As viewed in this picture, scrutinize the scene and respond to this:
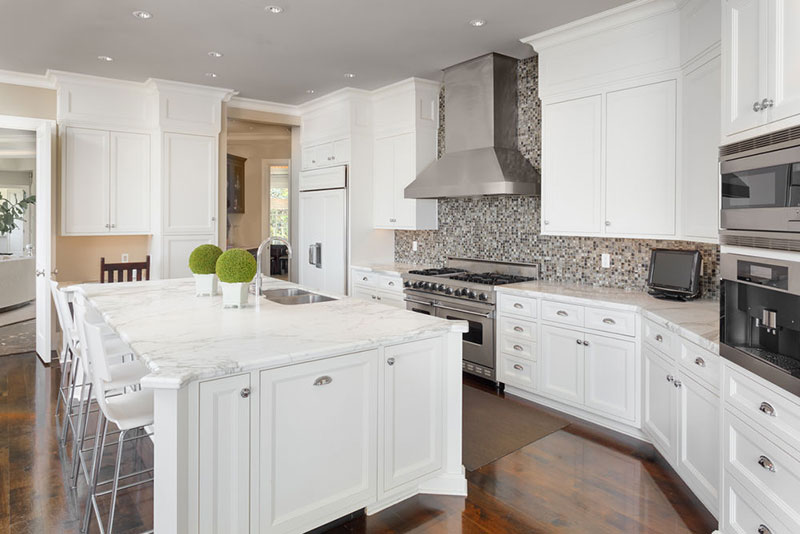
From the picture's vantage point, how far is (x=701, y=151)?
2.98 meters

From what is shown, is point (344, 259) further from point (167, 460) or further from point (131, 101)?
point (167, 460)

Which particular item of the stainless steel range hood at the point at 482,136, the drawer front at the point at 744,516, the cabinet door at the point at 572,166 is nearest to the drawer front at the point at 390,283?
the stainless steel range hood at the point at 482,136

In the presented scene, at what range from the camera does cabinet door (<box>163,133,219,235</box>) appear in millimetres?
5445

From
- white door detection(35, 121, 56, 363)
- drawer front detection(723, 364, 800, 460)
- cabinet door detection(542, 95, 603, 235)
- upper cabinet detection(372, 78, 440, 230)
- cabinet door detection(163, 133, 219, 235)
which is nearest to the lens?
drawer front detection(723, 364, 800, 460)

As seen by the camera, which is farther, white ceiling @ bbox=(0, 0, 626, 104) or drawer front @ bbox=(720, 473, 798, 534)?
white ceiling @ bbox=(0, 0, 626, 104)

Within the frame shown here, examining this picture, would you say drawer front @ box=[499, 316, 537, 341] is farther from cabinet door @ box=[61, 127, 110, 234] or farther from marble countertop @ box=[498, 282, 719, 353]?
cabinet door @ box=[61, 127, 110, 234]

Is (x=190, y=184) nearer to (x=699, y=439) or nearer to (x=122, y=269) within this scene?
(x=122, y=269)

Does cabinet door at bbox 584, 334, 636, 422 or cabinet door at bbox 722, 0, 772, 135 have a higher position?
cabinet door at bbox 722, 0, 772, 135

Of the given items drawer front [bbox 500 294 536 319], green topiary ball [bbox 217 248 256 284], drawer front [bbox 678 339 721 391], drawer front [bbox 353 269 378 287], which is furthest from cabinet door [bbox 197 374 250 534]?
drawer front [bbox 353 269 378 287]

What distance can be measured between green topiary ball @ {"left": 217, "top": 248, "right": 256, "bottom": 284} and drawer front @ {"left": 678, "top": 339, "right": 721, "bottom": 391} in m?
2.25

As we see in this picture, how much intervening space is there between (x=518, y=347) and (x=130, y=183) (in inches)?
164

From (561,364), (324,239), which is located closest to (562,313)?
(561,364)

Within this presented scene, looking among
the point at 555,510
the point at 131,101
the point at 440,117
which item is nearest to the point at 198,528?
the point at 555,510

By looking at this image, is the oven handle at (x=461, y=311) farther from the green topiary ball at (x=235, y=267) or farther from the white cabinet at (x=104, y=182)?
the white cabinet at (x=104, y=182)
